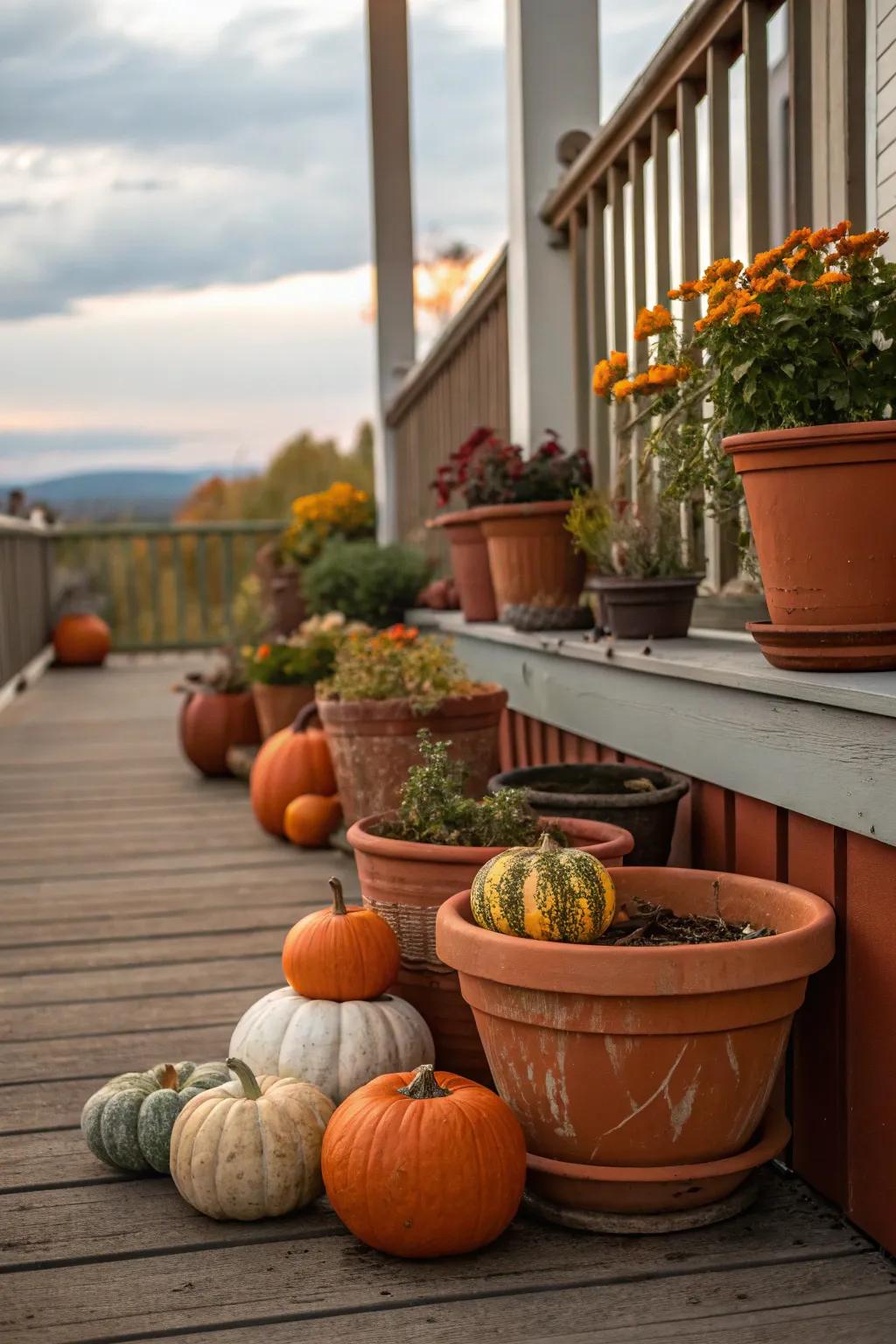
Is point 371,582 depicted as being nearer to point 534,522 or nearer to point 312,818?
point 312,818

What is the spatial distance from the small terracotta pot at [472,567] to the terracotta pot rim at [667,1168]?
240cm

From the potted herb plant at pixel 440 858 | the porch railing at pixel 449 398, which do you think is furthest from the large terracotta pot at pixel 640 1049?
the porch railing at pixel 449 398

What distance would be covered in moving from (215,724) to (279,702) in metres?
0.51

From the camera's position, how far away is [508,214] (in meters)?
3.78

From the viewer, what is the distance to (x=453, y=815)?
212 cm

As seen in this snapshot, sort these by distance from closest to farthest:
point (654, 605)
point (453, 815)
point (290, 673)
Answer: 1. point (453, 815)
2. point (654, 605)
3. point (290, 673)

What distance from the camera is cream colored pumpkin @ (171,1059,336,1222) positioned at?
1.61 m

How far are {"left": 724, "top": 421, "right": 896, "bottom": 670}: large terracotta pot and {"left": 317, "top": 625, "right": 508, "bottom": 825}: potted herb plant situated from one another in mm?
1328

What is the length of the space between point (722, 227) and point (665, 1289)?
69.2 inches

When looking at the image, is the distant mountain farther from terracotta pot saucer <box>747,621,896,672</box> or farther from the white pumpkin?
terracotta pot saucer <box>747,621,896,672</box>

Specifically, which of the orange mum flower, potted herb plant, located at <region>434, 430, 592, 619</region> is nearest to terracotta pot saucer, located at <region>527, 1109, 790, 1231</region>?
the orange mum flower

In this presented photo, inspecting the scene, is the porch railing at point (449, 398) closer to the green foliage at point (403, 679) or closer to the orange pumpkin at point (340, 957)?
the green foliage at point (403, 679)

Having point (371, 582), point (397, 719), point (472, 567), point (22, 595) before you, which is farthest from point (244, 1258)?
point (22, 595)

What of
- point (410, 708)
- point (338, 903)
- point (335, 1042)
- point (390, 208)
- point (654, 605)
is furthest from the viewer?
point (390, 208)
